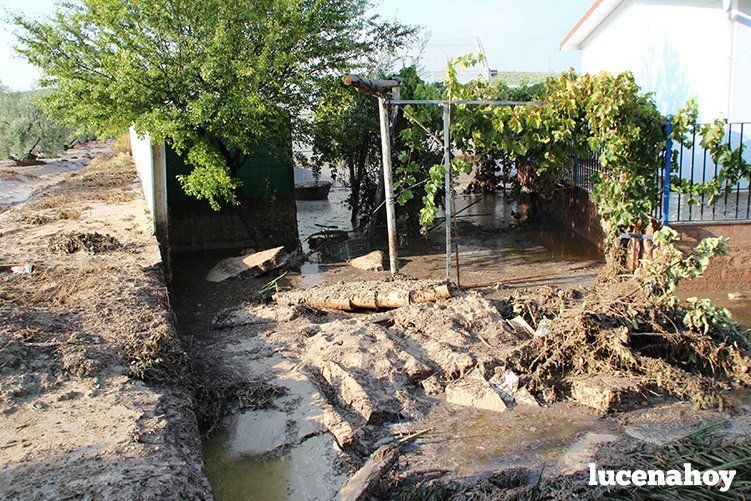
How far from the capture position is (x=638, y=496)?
375 centimetres

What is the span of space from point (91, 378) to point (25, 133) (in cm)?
2725

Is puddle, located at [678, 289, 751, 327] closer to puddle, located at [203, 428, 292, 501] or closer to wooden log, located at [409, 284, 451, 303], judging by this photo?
wooden log, located at [409, 284, 451, 303]

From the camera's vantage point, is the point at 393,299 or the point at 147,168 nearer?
the point at 393,299

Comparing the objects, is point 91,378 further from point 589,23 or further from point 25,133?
point 25,133

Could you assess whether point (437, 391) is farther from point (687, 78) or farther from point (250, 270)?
point (687, 78)

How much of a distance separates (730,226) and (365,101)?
21.5 feet

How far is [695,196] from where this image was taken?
10.3m

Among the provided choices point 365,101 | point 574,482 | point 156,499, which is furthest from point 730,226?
point 156,499

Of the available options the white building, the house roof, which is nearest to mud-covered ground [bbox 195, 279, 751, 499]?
the white building

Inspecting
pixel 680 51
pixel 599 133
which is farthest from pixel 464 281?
pixel 680 51

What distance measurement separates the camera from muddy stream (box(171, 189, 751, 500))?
4805 mm

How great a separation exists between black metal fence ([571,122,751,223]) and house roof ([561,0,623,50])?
129 inches

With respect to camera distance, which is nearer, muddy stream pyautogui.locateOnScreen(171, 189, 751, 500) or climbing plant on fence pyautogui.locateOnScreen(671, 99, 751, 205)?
muddy stream pyautogui.locateOnScreen(171, 189, 751, 500)

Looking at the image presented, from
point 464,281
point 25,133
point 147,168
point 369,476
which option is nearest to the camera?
point 369,476
